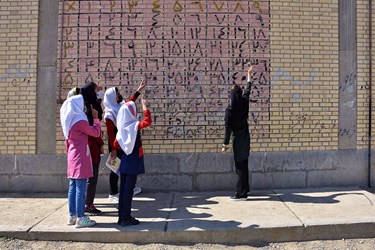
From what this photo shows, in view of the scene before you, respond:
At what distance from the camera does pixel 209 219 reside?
4.58 metres

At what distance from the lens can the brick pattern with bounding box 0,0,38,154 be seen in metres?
6.02

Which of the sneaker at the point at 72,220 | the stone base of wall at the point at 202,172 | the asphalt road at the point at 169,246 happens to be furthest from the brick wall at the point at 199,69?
the asphalt road at the point at 169,246

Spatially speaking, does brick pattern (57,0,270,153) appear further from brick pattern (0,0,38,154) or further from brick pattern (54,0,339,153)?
brick pattern (0,0,38,154)

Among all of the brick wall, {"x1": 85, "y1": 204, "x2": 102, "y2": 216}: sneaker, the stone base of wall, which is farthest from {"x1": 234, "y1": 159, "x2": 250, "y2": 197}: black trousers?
{"x1": 85, "y1": 204, "x2": 102, "y2": 216}: sneaker

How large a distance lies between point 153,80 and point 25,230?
10.3 ft

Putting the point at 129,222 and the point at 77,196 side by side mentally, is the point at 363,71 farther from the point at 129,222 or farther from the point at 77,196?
the point at 77,196

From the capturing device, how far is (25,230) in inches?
168

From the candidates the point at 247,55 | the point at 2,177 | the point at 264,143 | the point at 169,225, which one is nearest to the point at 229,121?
the point at 264,143

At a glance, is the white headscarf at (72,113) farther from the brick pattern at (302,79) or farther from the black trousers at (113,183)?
the brick pattern at (302,79)

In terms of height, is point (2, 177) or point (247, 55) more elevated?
point (247, 55)

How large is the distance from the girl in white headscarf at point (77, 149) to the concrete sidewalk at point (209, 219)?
294 millimetres

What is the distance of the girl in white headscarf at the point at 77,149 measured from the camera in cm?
425

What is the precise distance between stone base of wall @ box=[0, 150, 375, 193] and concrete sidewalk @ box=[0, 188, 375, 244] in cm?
30

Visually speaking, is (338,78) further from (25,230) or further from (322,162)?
(25,230)
